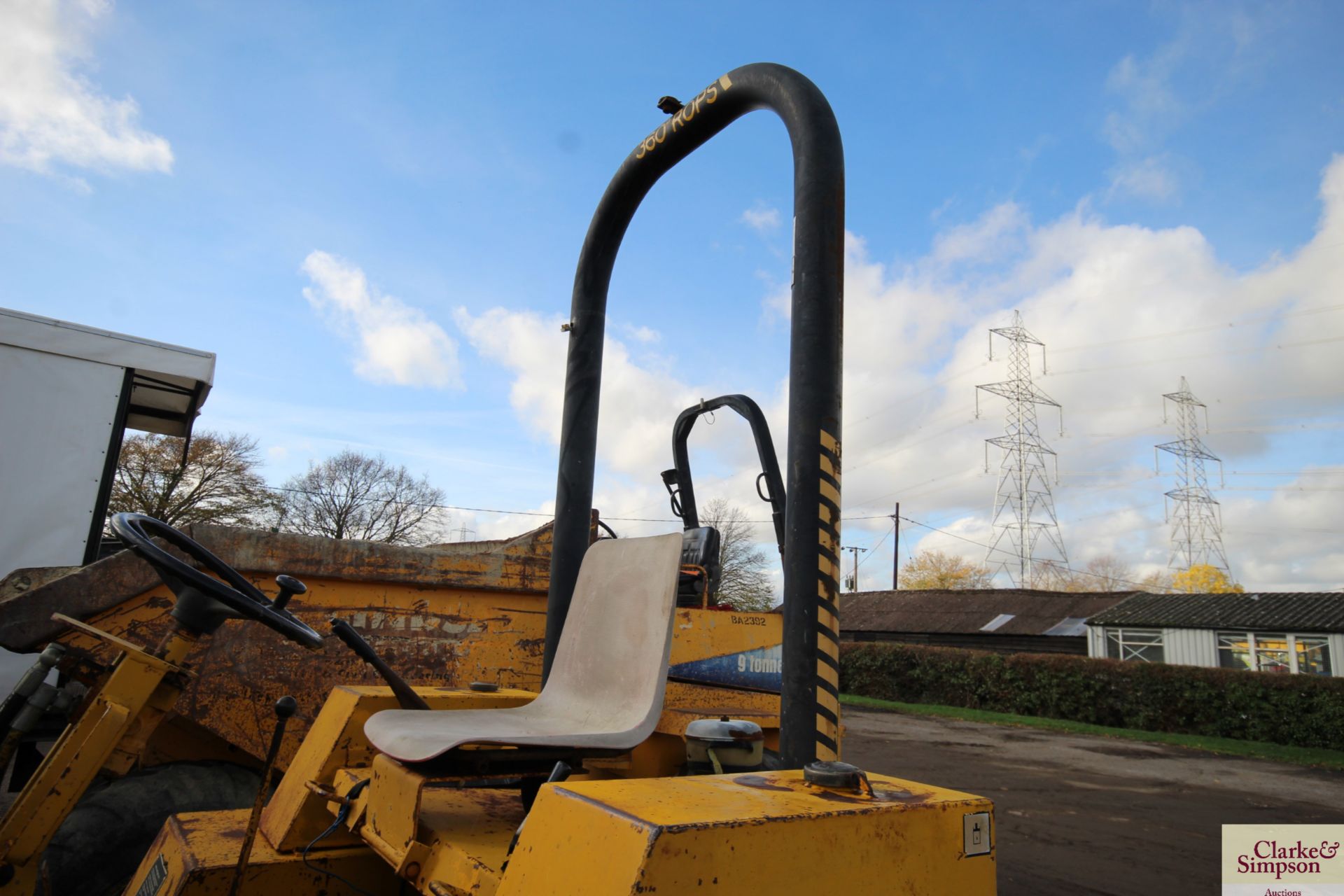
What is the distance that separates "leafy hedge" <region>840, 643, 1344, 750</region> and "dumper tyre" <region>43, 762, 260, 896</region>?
18.4 metres

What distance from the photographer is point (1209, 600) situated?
25.0 meters

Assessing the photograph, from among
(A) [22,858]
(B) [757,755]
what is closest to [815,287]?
(B) [757,755]

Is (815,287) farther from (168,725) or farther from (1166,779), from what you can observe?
(1166,779)

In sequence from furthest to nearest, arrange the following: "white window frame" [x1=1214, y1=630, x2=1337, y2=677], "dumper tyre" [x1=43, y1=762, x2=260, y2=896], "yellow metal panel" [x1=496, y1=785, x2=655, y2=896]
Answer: "white window frame" [x1=1214, y1=630, x2=1337, y2=677]
"dumper tyre" [x1=43, y1=762, x2=260, y2=896]
"yellow metal panel" [x1=496, y1=785, x2=655, y2=896]

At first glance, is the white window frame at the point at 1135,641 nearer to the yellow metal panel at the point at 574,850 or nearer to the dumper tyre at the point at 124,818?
the dumper tyre at the point at 124,818

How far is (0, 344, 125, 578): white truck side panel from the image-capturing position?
12.0 ft

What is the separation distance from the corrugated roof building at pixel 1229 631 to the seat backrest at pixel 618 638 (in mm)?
21345

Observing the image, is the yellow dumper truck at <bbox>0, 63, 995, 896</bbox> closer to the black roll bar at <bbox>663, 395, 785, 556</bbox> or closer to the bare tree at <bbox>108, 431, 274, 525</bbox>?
the black roll bar at <bbox>663, 395, 785, 556</bbox>

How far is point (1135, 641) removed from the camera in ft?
82.3

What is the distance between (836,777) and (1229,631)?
26.5 meters

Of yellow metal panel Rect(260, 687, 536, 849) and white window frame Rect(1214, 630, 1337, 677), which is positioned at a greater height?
white window frame Rect(1214, 630, 1337, 677)

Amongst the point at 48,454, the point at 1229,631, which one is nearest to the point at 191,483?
the point at 48,454

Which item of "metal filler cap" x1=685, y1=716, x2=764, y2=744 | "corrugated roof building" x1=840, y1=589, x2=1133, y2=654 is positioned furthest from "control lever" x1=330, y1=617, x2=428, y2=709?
"corrugated roof building" x1=840, y1=589, x2=1133, y2=654

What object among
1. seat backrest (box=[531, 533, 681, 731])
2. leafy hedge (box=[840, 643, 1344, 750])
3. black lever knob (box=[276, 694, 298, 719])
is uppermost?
seat backrest (box=[531, 533, 681, 731])
